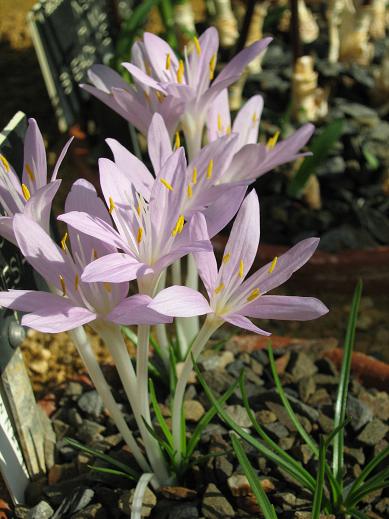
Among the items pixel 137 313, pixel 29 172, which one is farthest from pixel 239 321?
pixel 29 172

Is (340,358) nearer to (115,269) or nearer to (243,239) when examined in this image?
(243,239)

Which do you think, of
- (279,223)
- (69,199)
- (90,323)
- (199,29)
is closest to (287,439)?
(90,323)

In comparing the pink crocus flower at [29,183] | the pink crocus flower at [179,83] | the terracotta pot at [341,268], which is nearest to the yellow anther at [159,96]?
the pink crocus flower at [179,83]

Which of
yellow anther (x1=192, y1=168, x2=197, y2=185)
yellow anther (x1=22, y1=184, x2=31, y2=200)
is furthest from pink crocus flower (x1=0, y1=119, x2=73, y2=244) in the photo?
yellow anther (x1=192, y1=168, x2=197, y2=185)

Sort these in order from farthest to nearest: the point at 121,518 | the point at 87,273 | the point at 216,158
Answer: the point at 121,518 < the point at 216,158 < the point at 87,273

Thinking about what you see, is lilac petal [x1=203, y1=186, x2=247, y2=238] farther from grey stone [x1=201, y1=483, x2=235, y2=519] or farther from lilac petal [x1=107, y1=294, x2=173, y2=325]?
grey stone [x1=201, y1=483, x2=235, y2=519]

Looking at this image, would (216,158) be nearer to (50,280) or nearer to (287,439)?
(50,280)
